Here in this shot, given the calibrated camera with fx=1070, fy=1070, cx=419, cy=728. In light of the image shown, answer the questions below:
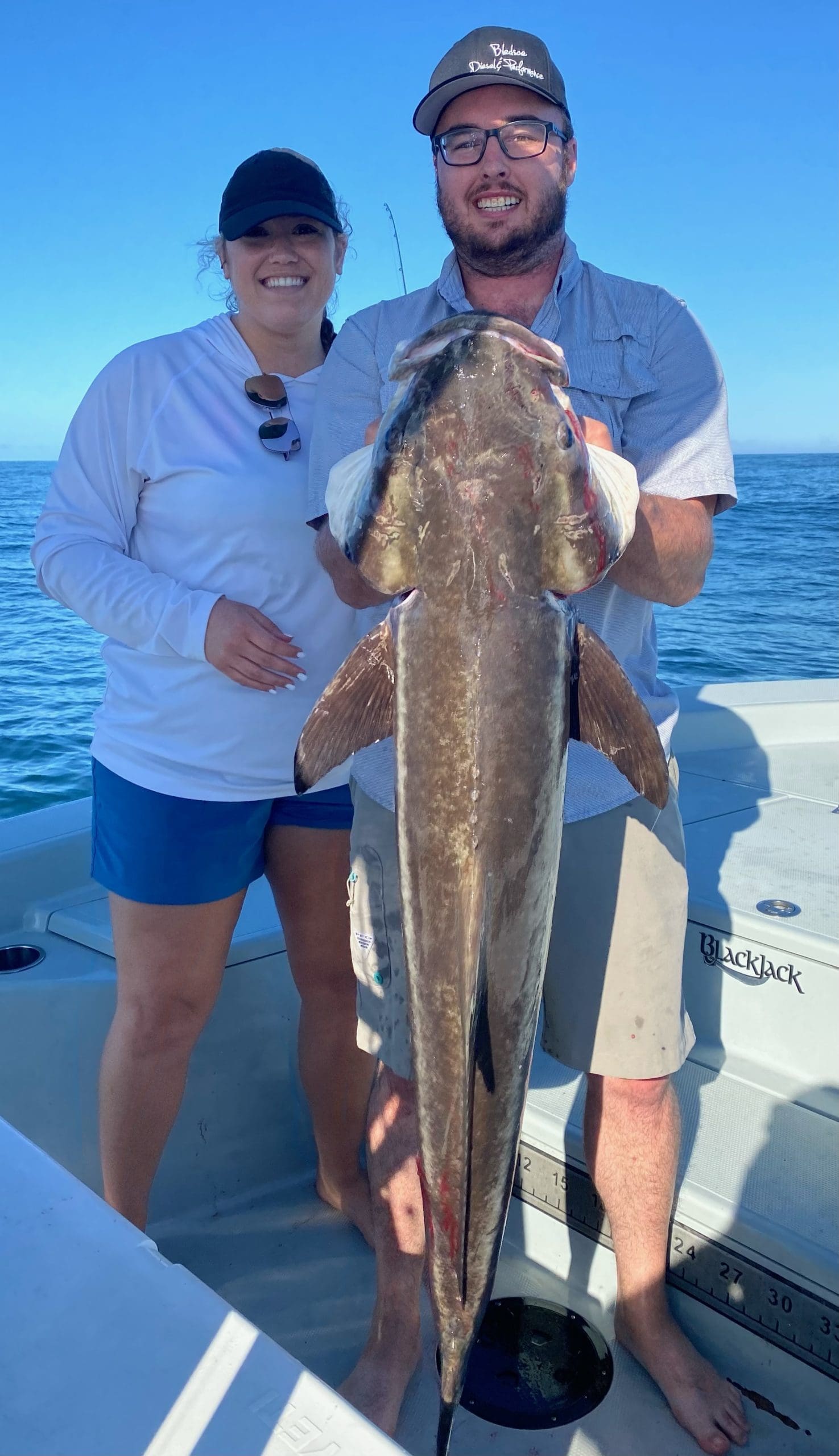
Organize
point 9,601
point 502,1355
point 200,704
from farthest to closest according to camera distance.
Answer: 1. point 9,601
2. point 502,1355
3. point 200,704

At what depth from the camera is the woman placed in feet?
9.11

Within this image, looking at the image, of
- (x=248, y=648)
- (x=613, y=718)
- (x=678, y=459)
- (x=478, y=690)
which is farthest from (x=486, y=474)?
(x=248, y=648)

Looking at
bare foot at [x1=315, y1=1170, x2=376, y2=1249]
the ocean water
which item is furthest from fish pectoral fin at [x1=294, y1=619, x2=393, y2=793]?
the ocean water

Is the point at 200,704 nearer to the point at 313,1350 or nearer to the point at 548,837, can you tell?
the point at 548,837

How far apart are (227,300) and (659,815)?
6.46ft

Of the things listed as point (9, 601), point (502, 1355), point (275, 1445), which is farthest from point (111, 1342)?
point (9, 601)

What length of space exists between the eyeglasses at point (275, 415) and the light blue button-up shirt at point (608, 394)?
26cm

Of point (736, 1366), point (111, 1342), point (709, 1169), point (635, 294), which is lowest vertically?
point (736, 1366)

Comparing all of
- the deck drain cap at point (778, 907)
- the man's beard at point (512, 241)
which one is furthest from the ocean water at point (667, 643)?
the man's beard at point (512, 241)

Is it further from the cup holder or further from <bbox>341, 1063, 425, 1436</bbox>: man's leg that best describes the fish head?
the cup holder

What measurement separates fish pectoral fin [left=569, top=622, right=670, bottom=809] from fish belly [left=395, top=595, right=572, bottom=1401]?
6 centimetres

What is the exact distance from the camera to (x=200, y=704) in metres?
2.81

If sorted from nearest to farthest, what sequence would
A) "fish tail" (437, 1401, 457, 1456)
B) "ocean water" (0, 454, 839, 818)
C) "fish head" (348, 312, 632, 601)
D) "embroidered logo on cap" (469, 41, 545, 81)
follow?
"fish head" (348, 312, 632, 601), "fish tail" (437, 1401, 457, 1456), "embroidered logo on cap" (469, 41, 545, 81), "ocean water" (0, 454, 839, 818)

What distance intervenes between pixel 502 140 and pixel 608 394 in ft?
1.92
